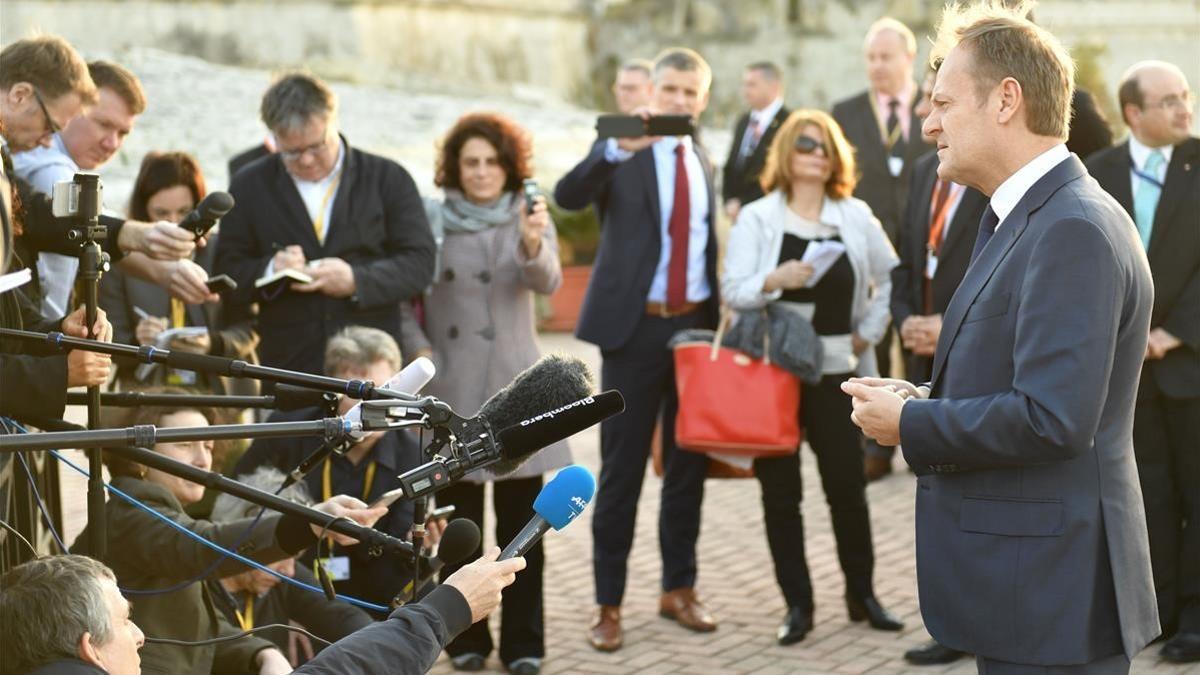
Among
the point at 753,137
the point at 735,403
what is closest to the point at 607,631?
the point at 735,403

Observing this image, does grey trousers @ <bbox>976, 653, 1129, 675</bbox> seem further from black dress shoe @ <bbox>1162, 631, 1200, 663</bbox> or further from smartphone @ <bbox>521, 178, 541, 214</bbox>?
smartphone @ <bbox>521, 178, 541, 214</bbox>

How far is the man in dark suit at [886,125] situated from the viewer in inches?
374

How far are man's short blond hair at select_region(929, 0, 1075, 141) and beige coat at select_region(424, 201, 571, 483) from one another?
330 cm

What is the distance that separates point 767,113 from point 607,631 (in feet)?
16.0

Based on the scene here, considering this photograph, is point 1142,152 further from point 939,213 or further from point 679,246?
point 679,246

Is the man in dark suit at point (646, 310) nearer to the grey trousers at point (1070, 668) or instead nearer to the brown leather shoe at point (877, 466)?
the brown leather shoe at point (877, 466)

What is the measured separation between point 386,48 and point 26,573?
87.8ft

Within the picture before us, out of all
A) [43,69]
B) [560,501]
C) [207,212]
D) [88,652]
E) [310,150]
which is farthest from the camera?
[310,150]

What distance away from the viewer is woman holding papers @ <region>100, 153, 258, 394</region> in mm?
6766

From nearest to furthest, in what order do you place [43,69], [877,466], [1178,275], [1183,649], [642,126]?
[43,69]
[1183,649]
[1178,275]
[642,126]
[877,466]

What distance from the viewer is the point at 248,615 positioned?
5.27 meters

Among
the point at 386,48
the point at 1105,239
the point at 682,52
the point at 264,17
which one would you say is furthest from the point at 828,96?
the point at 1105,239

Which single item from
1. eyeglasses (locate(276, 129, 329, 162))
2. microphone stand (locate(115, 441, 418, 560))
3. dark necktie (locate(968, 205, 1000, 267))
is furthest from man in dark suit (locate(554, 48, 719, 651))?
dark necktie (locate(968, 205, 1000, 267))

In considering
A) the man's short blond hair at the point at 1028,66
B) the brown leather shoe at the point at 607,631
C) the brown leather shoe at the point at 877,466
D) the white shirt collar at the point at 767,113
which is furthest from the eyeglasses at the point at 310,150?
the brown leather shoe at the point at 877,466
